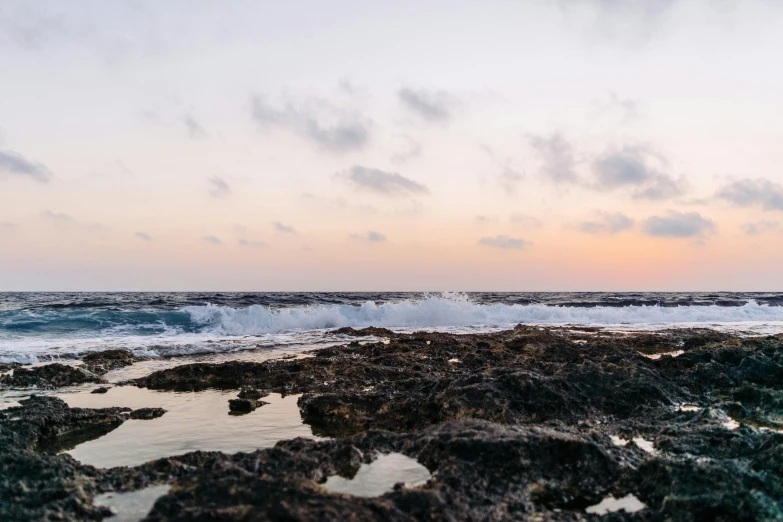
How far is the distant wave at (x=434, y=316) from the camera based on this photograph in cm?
2169

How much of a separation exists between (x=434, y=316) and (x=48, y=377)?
55.0 ft

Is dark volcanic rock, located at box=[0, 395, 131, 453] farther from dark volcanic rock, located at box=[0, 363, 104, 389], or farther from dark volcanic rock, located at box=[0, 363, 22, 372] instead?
dark volcanic rock, located at box=[0, 363, 22, 372]

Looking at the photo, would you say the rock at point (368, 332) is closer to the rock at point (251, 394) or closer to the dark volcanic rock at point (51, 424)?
the rock at point (251, 394)

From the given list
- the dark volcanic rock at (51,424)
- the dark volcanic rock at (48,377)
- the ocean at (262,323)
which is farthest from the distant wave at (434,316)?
the dark volcanic rock at (51,424)

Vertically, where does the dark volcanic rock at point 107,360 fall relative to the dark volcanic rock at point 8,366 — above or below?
above

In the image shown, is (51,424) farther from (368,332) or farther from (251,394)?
(368,332)

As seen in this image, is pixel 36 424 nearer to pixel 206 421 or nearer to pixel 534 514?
pixel 206 421

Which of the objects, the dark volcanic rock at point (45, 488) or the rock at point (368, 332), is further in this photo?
the rock at point (368, 332)

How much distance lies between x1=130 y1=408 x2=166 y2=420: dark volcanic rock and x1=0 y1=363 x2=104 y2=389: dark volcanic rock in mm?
3309

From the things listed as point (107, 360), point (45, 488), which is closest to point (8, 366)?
point (107, 360)

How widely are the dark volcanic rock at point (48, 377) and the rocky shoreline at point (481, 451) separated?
75.7 inches

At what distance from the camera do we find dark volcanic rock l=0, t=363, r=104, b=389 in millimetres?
8977

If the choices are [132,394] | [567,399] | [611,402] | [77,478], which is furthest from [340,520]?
[132,394]

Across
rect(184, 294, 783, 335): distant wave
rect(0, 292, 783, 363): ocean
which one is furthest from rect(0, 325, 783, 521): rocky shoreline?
rect(184, 294, 783, 335): distant wave
